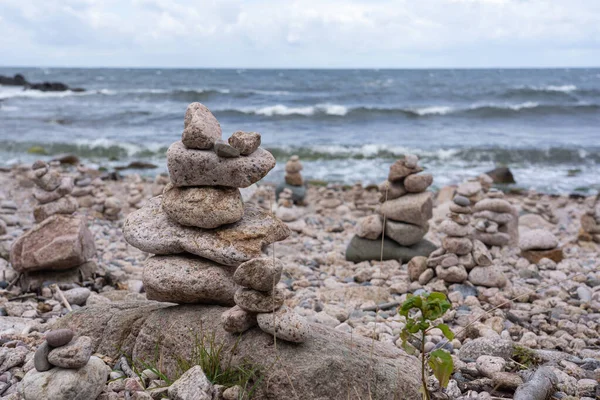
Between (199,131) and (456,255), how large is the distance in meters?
3.94

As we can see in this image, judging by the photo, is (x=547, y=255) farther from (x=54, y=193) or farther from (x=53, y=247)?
(x=54, y=193)

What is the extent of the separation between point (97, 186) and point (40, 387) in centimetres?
1008

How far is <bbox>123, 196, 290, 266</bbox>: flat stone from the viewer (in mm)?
4090

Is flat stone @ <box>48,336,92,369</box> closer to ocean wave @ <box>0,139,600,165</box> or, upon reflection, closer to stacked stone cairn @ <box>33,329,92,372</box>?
stacked stone cairn @ <box>33,329,92,372</box>

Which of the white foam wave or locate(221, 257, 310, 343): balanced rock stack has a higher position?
locate(221, 257, 310, 343): balanced rock stack

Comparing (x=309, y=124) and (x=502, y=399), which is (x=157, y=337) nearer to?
(x=502, y=399)

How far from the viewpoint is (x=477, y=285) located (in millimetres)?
6613

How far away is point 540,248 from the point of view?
7887mm

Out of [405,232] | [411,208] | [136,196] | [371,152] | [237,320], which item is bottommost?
[371,152]

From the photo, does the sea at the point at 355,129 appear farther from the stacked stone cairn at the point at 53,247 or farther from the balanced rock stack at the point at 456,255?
the stacked stone cairn at the point at 53,247

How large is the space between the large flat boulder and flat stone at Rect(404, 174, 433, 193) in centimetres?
382

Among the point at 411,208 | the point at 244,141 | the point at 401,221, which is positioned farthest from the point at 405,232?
the point at 244,141

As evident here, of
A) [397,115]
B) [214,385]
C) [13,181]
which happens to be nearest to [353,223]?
[214,385]

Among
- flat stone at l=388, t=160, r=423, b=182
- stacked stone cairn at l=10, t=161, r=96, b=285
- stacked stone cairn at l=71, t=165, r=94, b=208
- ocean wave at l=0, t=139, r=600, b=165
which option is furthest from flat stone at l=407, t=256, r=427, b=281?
ocean wave at l=0, t=139, r=600, b=165
